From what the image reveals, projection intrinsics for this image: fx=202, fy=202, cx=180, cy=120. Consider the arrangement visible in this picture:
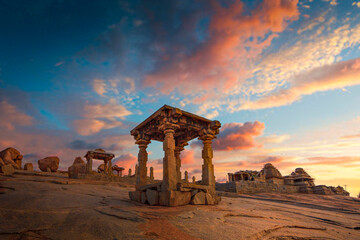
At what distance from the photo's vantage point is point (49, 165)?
3105 centimetres

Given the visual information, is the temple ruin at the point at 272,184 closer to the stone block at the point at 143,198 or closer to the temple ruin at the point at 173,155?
the temple ruin at the point at 173,155

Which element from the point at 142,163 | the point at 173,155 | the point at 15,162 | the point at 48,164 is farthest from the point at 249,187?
the point at 48,164

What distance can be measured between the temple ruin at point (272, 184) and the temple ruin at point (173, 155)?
11.5 metres

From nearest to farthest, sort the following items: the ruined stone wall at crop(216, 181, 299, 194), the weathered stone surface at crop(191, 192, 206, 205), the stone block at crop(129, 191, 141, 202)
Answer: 1. the weathered stone surface at crop(191, 192, 206, 205)
2. the stone block at crop(129, 191, 141, 202)
3. the ruined stone wall at crop(216, 181, 299, 194)

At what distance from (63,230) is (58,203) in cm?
278

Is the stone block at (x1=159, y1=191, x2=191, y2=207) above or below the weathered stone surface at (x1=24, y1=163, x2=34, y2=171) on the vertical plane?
below

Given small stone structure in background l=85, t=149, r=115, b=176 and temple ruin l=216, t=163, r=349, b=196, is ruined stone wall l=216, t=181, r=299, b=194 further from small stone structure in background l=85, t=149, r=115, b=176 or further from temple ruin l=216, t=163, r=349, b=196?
small stone structure in background l=85, t=149, r=115, b=176

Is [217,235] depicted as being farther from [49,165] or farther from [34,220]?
[49,165]

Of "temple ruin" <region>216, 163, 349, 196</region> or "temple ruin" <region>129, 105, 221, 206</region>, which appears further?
"temple ruin" <region>216, 163, 349, 196</region>

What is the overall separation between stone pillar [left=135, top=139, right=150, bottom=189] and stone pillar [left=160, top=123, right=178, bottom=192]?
2.44m

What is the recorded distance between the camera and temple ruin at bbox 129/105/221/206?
28.7 ft

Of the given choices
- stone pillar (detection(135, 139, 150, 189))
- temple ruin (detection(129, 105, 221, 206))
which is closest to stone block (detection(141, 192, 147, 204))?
temple ruin (detection(129, 105, 221, 206))

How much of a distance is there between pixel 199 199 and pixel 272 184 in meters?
19.6

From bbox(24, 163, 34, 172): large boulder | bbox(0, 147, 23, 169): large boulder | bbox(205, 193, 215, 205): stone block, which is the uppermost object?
bbox(0, 147, 23, 169): large boulder
